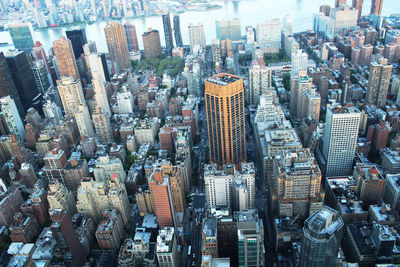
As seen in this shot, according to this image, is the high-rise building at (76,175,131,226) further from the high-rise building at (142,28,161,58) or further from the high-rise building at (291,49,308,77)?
the high-rise building at (142,28,161,58)

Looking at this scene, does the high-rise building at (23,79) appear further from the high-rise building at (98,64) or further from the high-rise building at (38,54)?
the high-rise building at (38,54)

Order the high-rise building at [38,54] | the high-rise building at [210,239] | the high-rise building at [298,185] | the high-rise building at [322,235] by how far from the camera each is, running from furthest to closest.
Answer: the high-rise building at [38,54] → the high-rise building at [298,185] → the high-rise building at [210,239] → the high-rise building at [322,235]

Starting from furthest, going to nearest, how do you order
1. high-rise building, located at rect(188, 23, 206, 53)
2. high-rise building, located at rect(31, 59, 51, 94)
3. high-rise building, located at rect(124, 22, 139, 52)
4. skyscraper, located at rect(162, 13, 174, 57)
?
high-rise building, located at rect(124, 22, 139, 52), high-rise building, located at rect(188, 23, 206, 53), skyscraper, located at rect(162, 13, 174, 57), high-rise building, located at rect(31, 59, 51, 94)

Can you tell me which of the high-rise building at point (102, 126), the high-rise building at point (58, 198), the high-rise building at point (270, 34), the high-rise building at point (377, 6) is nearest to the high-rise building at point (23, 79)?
the high-rise building at point (102, 126)

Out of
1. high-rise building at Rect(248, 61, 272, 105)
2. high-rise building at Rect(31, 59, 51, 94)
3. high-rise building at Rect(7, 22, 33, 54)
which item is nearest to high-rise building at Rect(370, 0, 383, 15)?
high-rise building at Rect(248, 61, 272, 105)

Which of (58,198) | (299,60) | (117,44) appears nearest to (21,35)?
(117,44)
